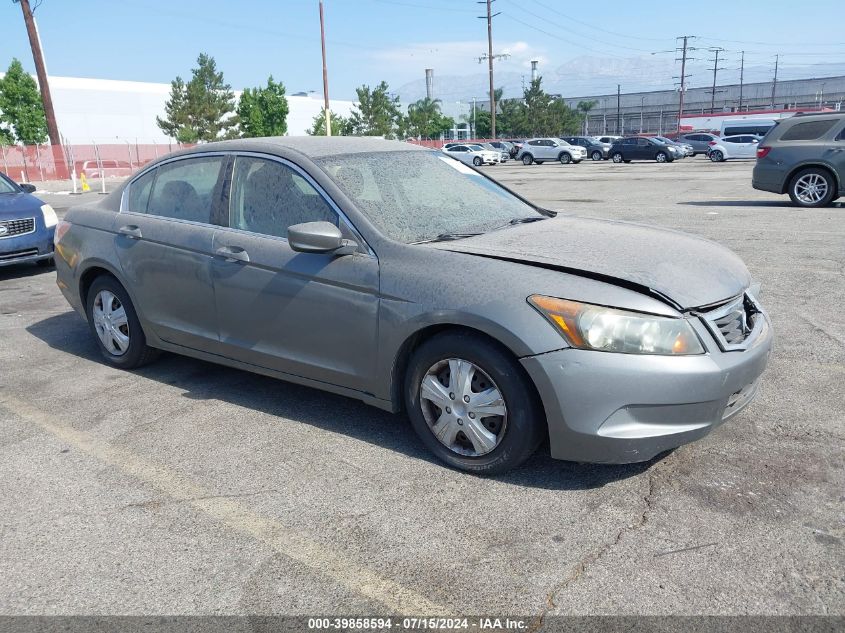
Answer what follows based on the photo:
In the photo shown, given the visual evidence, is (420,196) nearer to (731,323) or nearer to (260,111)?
(731,323)

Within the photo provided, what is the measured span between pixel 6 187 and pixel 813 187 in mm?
13398

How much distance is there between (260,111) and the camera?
70.8m

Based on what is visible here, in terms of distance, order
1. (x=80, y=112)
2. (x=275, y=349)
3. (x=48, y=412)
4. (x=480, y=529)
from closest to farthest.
Result: (x=480, y=529), (x=275, y=349), (x=48, y=412), (x=80, y=112)

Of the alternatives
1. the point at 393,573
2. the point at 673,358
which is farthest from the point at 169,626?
the point at 673,358

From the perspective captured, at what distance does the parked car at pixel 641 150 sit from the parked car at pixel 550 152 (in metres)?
2.16

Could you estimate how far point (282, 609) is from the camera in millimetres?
2631

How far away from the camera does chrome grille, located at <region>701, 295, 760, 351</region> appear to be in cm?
329

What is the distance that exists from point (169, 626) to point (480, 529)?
1244mm

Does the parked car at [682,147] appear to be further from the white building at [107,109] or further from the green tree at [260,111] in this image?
the white building at [107,109]

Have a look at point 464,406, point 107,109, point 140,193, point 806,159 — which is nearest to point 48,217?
point 140,193

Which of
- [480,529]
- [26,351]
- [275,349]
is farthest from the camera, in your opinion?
[26,351]

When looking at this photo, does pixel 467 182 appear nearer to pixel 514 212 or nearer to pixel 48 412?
pixel 514 212

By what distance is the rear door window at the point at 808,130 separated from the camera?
43.9 feet

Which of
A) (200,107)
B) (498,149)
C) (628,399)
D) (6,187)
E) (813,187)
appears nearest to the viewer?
(628,399)
